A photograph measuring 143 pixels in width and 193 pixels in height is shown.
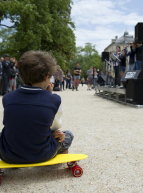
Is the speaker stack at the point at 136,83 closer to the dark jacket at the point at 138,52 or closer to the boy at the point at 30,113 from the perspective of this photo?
the dark jacket at the point at 138,52

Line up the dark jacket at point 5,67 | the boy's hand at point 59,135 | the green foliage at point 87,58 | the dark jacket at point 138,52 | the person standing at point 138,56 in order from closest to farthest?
the boy's hand at point 59,135, the person standing at point 138,56, the dark jacket at point 138,52, the dark jacket at point 5,67, the green foliage at point 87,58

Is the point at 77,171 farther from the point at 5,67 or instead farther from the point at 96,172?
the point at 5,67

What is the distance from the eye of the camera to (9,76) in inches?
510

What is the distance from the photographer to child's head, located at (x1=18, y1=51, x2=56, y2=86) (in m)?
2.12

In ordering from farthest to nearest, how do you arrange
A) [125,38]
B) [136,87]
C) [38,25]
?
[125,38]
[38,25]
[136,87]

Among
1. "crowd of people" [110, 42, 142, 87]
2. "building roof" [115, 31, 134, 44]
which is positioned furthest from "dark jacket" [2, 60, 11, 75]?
"building roof" [115, 31, 134, 44]

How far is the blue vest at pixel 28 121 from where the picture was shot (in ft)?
7.06

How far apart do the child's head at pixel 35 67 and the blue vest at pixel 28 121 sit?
0.08 meters

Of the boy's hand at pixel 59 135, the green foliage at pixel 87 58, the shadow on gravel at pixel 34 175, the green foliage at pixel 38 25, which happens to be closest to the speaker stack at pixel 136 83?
the shadow on gravel at pixel 34 175

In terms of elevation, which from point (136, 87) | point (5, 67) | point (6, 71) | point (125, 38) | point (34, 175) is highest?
point (125, 38)

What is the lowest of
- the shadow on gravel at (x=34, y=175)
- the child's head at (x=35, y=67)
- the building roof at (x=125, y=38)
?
the shadow on gravel at (x=34, y=175)

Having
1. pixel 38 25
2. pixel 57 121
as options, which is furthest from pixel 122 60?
pixel 38 25

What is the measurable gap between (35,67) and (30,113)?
377mm

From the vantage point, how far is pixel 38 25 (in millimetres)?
22859
